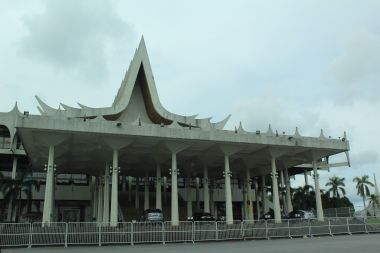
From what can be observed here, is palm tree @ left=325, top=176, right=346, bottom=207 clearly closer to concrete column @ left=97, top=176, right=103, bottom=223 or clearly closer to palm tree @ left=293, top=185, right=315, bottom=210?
palm tree @ left=293, top=185, right=315, bottom=210

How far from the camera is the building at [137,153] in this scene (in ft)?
96.8

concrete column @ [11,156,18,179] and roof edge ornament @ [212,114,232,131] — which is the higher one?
roof edge ornament @ [212,114,232,131]

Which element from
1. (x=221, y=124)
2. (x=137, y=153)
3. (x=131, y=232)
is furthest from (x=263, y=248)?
(x=221, y=124)

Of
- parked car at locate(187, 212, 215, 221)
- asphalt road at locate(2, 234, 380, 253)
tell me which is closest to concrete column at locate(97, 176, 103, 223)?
parked car at locate(187, 212, 215, 221)

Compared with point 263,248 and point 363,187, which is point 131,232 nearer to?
point 263,248

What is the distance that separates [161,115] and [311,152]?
1691 cm

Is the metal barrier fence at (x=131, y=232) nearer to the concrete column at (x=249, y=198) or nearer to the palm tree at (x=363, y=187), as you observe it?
the concrete column at (x=249, y=198)

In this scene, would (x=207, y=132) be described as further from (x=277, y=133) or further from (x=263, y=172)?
(x=263, y=172)

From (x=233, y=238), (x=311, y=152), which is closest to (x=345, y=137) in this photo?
(x=311, y=152)

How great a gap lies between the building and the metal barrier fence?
4.65 metres

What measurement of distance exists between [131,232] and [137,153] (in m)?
14.8

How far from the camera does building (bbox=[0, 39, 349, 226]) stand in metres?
29.5

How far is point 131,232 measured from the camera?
22.1 m

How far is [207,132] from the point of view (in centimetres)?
3148
